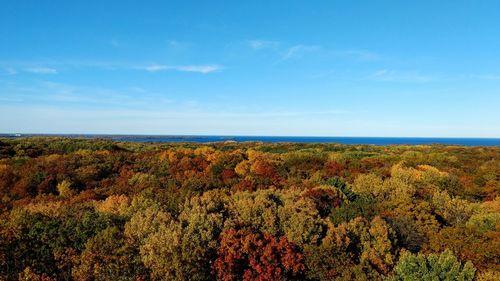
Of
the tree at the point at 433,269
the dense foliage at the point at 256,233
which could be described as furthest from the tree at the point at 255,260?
the tree at the point at 433,269

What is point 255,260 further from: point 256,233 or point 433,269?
point 433,269

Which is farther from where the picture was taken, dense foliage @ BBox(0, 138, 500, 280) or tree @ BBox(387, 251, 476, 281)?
dense foliage @ BBox(0, 138, 500, 280)

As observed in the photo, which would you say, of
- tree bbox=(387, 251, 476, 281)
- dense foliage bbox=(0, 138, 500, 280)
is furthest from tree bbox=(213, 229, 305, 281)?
tree bbox=(387, 251, 476, 281)

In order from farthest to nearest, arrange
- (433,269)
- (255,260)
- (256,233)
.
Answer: (256,233)
(255,260)
(433,269)

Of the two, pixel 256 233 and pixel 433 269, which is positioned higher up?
pixel 433 269

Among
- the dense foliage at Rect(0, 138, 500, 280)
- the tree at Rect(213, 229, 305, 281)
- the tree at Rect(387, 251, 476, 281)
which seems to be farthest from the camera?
the tree at Rect(213, 229, 305, 281)

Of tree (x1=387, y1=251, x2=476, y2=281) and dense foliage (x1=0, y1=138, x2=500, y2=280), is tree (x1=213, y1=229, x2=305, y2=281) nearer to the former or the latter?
dense foliage (x1=0, y1=138, x2=500, y2=280)

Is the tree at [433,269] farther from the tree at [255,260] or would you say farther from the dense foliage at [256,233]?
the tree at [255,260]

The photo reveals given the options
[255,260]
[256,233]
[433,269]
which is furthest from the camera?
[256,233]

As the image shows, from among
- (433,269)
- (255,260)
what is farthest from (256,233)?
(433,269)

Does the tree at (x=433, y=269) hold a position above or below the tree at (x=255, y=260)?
above

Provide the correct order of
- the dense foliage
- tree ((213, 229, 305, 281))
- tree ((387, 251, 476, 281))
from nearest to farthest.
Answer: tree ((387, 251, 476, 281)), the dense foliage, tree ((213, 229, 305, 281))

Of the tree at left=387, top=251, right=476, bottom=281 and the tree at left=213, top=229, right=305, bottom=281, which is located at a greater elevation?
the tree at left=387, top=251, right=476, bottom=281
